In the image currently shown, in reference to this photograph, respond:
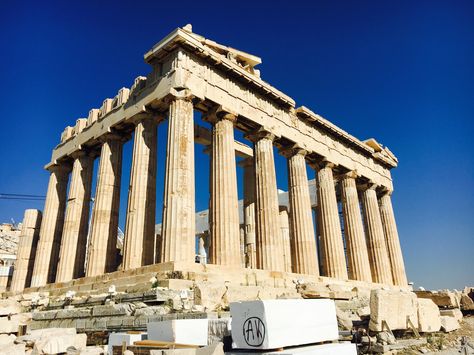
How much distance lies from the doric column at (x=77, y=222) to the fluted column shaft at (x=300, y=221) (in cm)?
1234


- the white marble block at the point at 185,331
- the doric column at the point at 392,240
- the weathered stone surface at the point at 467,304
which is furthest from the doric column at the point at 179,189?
the doric column at the point at 392,240

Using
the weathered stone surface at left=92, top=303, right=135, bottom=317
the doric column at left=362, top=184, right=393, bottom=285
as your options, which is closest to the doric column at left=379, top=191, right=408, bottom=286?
the doric column at left=362, top=184, right=393, bottom=285

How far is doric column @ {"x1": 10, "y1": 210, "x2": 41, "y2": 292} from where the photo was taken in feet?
78.2

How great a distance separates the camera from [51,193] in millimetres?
24172

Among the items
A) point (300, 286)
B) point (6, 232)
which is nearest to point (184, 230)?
point (300, 286)

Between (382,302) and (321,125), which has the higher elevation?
(321,125)

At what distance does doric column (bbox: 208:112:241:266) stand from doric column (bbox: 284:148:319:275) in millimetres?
5708

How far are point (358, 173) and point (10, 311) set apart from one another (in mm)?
23538

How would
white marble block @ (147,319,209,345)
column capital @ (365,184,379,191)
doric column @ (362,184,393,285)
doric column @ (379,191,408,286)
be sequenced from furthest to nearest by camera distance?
column capital @ (365,184,379,191), doric column @ (379,191,408,286), doric column @ (362,184,393,285), white marble block @ (147,319,209,345)

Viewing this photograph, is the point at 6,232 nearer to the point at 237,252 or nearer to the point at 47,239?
the point at 47,239

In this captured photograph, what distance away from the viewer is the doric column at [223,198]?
53.1 feet

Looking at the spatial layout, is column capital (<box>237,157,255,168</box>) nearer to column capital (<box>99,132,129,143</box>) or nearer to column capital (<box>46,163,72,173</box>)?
column capital (<box>99,132,129,143</box>)

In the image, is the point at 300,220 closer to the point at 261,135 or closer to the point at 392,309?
the point at 261,135

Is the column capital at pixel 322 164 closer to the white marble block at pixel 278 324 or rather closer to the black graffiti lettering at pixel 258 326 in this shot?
the white marble block at pixel 278 324
